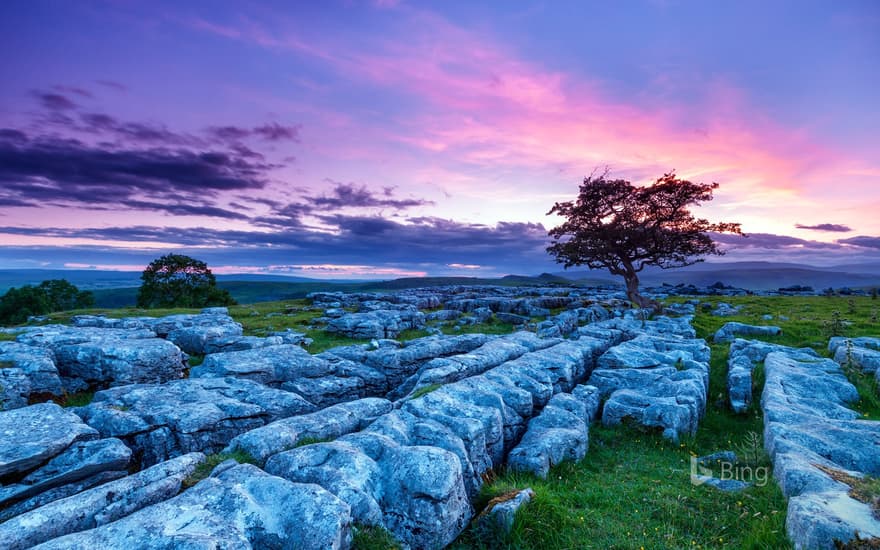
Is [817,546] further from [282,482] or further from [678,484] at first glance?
[282,482]

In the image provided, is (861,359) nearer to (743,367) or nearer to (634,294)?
(743,367)

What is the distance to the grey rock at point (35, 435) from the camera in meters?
9.33

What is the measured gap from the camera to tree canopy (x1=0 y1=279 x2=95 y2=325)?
74.7m

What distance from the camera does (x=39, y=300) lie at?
256 feet

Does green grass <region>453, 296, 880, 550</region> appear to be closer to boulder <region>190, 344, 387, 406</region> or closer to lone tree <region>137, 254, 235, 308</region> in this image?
boulder <region>190, 344, 387, 406</region>

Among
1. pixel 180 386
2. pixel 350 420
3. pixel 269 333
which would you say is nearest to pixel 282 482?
pixel 350 420

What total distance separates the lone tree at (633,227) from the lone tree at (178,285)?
69.1 m

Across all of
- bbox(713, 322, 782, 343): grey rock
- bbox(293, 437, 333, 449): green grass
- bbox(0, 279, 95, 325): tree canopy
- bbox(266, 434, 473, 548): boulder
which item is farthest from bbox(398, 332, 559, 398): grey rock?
bbox(0, 279, 95, 325): tree canopy

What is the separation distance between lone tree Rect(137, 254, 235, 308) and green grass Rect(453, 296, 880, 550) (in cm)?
8457

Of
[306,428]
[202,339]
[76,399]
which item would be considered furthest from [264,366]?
[202,339]

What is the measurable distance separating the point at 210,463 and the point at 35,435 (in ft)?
16.9

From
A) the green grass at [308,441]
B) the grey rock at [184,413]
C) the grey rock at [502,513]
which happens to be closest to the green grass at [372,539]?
the grey rock at [502,513]

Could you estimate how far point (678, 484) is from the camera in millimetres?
10734

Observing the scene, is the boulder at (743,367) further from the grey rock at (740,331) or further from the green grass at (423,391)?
the green grass at (423,391)
